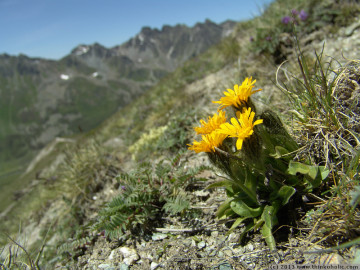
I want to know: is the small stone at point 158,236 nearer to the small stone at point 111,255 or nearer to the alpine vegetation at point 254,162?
the small stone at point 111,255

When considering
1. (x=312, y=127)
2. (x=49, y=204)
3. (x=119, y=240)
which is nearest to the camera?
(x=312, y=127)

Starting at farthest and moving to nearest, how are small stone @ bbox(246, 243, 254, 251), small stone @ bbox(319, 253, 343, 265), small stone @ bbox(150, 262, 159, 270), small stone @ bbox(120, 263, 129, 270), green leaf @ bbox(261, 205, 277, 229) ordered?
small stone @ bbox(120, 263, 129, 270) → small stone @ bbox(150, 262, 159, 270) → small stone @ bbox(246, 243, 254, 251) → green leaf @ bbox(261, 205, 277, 229) → small stone @ bbox(319, 253, 343, 265)

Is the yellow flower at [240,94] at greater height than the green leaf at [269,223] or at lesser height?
greater

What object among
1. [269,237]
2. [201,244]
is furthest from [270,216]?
[201,244]

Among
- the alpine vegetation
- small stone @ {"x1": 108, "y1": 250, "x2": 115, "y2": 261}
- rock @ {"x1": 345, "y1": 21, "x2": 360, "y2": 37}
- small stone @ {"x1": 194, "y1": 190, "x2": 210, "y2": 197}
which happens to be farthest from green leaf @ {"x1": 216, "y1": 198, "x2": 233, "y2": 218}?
rock @ {"x1": 345, "y1": 21, "x2": 360, "y2": 37}

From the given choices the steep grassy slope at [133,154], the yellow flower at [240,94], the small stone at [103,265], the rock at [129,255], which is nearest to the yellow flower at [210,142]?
the yellow flower at [240,94]

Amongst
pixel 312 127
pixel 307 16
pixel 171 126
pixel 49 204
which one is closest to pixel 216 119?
pixel 312 127

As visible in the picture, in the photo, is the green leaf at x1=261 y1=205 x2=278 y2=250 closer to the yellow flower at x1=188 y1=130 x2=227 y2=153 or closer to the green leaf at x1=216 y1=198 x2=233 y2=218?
the green leaf at x1=216 y1=198 x2=233 y2=218

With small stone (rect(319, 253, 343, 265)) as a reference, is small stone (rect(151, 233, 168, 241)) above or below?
below

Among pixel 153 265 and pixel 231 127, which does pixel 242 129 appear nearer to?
pixel 231 127

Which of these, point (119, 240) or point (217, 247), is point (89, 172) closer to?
point (119, 240)

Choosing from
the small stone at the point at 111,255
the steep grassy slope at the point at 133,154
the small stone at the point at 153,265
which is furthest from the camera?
the steep grassy slope at the point at 133,154
